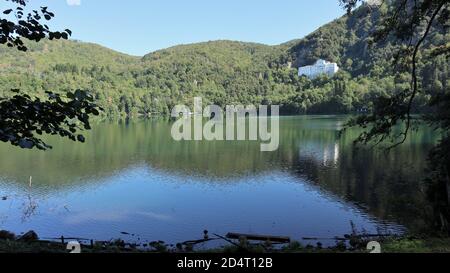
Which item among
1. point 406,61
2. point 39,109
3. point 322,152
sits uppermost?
point 406,61

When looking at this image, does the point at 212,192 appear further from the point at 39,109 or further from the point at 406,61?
the point at 39,109

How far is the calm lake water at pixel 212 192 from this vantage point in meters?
19.7

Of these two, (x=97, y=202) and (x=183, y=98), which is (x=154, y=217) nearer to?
(x=97, y=202)

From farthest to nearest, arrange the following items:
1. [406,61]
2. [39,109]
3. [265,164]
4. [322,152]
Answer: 1. [322,152]
2. [265,164]
3. [406,61]
4. [39,109]

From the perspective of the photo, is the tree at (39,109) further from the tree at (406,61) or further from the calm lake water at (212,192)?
the calm lake water at (212,192)

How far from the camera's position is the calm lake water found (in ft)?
64.7

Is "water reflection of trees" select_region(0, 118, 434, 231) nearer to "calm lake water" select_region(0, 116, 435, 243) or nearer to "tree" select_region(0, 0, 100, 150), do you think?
"calm lake water" select_region(0, 116, 435, 243)

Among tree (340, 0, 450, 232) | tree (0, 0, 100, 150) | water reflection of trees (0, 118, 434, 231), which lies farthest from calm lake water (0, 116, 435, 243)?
tree (0, 0, 100, 150)

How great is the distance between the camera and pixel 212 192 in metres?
28.2

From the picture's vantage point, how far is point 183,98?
193 m

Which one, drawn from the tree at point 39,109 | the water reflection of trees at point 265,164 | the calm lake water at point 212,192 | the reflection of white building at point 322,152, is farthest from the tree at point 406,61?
the reflection of white building at point 322,152

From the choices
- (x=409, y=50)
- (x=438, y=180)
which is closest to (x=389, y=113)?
(x=409, y=50)

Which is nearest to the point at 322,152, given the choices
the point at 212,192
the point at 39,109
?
the point at 212,192

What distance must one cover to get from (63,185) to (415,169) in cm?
2585
